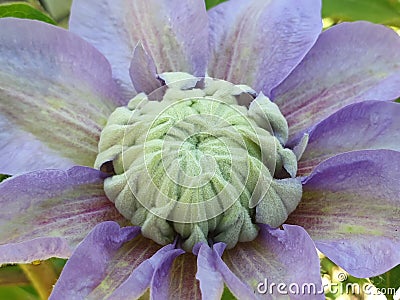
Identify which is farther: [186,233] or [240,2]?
[240,2]

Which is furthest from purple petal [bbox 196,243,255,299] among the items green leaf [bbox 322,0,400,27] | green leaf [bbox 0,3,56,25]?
green leaf [bbox 322,0,400,27]

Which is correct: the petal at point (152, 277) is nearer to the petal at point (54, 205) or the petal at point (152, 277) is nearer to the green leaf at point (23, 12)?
the petal at point (54, 205)

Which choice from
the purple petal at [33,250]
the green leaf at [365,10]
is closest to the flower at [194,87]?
the purple petal at [33,250]

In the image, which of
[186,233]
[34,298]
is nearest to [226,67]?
[186,233]

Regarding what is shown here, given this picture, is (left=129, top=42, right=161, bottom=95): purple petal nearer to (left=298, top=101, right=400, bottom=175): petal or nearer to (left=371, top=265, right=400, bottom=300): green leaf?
(left=298, top=101, right=400, bottom=175): petal

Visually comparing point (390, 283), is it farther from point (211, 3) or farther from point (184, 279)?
point (211, 3)

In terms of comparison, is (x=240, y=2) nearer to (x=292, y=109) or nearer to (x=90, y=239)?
(x=292, y=109)

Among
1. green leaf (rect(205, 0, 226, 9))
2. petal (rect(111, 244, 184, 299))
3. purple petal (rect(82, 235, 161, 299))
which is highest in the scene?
green leaf (rect(205, 0, 226, 9))
